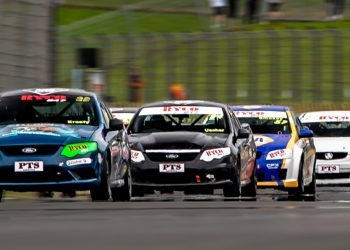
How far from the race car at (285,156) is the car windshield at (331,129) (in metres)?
3.83

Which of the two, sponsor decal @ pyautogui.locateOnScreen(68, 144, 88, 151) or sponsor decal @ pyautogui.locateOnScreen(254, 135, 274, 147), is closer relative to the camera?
sponsor decal @ pyautogui.locateOnScreen(68, 144, 88, 151)

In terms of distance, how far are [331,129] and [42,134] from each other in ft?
34.2

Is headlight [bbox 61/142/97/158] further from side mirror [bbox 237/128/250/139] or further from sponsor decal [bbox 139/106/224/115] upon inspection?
sponsor decal [bbox 139/106/224/115]

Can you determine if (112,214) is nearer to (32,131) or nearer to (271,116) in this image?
(32,131)

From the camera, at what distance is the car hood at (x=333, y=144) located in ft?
81.5

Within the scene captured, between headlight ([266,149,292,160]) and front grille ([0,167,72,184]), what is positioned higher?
front grille ([0,167,72,184])

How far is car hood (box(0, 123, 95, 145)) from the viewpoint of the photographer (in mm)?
16562

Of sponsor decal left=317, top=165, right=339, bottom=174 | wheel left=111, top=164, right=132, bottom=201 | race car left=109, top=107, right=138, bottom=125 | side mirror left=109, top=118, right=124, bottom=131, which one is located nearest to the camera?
side mirror left=109, top=118, right=124, bottom=131

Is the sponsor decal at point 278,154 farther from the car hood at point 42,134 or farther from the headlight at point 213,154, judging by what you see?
the car hood at point 42,134

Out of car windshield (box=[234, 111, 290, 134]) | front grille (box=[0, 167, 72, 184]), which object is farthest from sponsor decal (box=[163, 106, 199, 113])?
front grille (box=[0, 167, 72, 184])

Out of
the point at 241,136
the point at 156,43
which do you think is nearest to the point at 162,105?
the point at 241,136

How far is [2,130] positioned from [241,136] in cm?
361

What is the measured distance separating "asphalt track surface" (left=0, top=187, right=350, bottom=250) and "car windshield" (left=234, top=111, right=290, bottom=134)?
308 inches

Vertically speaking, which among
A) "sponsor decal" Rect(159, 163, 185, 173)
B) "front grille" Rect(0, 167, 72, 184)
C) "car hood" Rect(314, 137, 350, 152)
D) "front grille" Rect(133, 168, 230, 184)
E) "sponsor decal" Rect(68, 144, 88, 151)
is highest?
"sponsor decal" Rect(68, 144, 88, 151)
